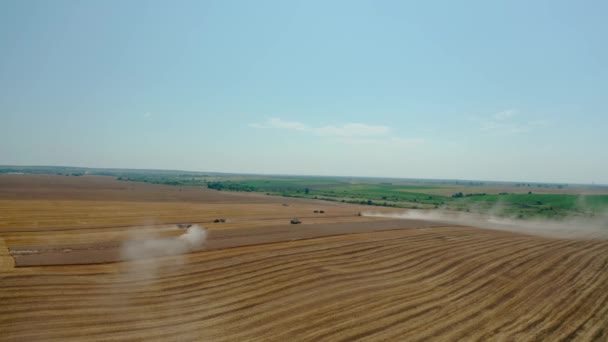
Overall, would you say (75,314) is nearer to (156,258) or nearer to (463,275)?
(156,258)

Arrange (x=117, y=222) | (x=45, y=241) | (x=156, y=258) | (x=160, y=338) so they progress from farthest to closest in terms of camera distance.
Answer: (x=117, y=222), (x=45, y=241), (x=156, y=258), (x=160, y=338)

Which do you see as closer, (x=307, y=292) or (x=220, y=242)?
(x=307, y=292)

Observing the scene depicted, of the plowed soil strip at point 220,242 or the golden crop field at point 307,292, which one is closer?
the golden crop field at point 307,292

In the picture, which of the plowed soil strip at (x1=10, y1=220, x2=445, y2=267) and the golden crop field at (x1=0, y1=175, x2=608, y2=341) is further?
the plowed soil strip at (x1=10, y1=220, x2=445, y2=267)

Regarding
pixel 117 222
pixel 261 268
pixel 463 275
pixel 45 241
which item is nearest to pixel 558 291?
pixel 463 275

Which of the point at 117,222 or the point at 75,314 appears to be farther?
the point at 117,222

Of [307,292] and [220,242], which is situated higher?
[220,242]

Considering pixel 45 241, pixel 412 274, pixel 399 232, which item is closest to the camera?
pixel 412 274
